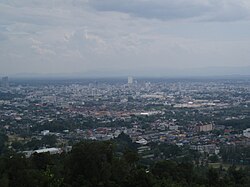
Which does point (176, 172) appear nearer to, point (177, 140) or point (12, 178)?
point (12, 178)

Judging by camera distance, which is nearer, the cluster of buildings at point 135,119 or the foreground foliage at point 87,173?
the foreground foliage at point 87,173

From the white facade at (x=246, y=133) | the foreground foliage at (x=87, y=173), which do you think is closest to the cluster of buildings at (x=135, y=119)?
the white facade at (x=246, y=133)

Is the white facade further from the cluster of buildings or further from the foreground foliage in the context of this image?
the foreground foliage

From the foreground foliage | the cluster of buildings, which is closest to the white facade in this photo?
the cluster of buildings

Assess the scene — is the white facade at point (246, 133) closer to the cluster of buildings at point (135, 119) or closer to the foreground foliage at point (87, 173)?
the cluster of buildings at point (135, 119)

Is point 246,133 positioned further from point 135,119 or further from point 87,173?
point 87,173

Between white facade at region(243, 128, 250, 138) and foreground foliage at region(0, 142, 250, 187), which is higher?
foreground foliage at region(0, 142, 250, 187)

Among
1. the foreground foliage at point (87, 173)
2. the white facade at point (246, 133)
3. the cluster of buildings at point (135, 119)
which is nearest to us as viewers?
the foreground foliage at point (87, 173)

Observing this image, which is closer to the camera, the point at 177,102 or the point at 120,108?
Result: the point at 120,108

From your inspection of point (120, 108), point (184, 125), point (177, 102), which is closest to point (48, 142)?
point (184, 125)

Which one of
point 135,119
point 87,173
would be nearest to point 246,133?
point 135,119

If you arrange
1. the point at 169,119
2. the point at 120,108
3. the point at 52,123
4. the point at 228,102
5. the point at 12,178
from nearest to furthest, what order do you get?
1. the point at 12,178
2. the point at 52,123
3. the point at 169,119
4. the point at 120,108
5. the point at 228,102
